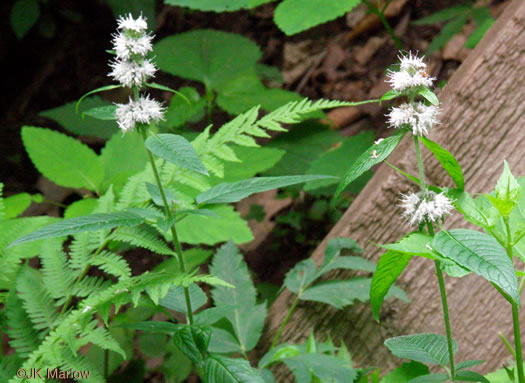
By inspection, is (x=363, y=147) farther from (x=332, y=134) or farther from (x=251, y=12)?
(x=251, y=12)

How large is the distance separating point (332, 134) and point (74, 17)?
249 centimetres

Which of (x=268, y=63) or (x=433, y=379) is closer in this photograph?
(x=433, y=379)

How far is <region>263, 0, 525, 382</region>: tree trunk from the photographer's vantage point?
51.2 inches

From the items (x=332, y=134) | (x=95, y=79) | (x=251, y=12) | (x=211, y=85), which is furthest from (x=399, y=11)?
(x=95, y=79)

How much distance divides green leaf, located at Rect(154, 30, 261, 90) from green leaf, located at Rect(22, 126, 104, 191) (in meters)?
0.65

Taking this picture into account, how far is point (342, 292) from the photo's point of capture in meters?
1.36

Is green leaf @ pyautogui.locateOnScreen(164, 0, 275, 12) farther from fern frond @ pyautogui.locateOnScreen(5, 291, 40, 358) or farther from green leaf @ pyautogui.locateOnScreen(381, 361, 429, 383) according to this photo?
green leaf @ pyautogui.locateOnScreen(381, 361, 429, 383)

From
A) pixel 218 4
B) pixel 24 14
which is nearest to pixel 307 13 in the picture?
pixel 218 4

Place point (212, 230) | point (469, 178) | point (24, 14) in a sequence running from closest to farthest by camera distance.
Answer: point (469, 178), point (212, 230), point (24, 14)

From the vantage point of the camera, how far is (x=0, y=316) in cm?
125

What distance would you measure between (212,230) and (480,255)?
91 centimetres

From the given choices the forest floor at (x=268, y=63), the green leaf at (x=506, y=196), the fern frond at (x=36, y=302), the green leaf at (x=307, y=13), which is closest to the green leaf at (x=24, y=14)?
the forest floor at (x=268, y=63)

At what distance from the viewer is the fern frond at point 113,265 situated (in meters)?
1.09

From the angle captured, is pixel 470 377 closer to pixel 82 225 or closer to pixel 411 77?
pixel 411 77
